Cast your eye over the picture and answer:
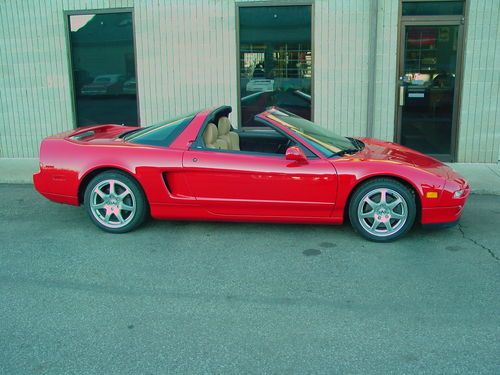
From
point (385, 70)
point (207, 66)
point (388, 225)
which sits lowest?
point (388, 225)

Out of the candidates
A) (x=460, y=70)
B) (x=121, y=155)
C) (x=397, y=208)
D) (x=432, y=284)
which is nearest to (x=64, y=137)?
(x=121, y=155)

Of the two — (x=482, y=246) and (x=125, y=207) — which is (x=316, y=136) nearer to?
(x=482, y=246)

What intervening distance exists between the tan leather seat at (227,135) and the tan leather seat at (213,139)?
0.41 ft

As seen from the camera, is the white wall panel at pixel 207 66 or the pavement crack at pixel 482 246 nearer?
the pavement crack at pixel 482 246

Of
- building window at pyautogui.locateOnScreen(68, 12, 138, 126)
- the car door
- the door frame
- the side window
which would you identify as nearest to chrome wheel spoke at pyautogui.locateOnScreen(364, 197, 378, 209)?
the car door

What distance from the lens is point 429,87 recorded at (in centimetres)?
860

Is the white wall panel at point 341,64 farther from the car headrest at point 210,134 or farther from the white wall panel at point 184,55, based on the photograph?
the car headrest at point 210,134

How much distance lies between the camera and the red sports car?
4.81 meters

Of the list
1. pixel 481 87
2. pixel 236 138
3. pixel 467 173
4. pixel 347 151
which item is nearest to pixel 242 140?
pixel 236 138

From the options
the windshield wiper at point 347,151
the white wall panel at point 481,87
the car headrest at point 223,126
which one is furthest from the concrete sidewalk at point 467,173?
the car headrest at point 223,126

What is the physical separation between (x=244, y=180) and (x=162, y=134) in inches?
41.5

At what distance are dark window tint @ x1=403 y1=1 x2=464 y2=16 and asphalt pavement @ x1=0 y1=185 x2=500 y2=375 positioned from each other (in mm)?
4323

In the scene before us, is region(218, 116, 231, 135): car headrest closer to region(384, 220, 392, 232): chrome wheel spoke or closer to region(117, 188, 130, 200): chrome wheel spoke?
region(117, 188, 130, 200): chrome wheel spoke

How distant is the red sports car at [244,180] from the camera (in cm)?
481
